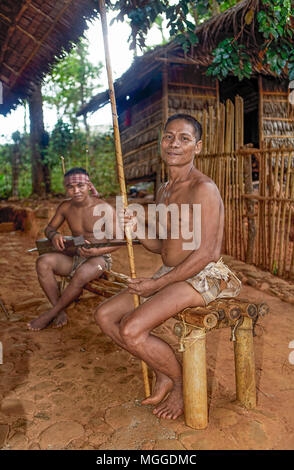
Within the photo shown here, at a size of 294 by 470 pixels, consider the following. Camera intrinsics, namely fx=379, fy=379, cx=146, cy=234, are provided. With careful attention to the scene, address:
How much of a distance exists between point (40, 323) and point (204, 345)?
1.88 meters

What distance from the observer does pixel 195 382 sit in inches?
78.8

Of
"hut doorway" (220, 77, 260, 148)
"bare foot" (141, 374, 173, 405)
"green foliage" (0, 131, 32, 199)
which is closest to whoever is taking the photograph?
"bare foot" (141, 374, 173, 405)

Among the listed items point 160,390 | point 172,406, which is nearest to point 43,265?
point 160,390

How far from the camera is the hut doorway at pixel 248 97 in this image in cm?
1038

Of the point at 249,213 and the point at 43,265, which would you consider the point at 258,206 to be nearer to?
the point at 249,213

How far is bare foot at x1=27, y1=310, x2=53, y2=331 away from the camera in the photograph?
3408mm

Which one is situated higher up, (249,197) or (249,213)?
(249,197)

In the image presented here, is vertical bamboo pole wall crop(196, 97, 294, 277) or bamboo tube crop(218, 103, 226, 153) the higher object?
bamboo tube crop(218, 103, 226, 153)

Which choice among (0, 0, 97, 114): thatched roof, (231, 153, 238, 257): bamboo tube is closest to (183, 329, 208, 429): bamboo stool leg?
(0, 0, 97, 114): thatched roof

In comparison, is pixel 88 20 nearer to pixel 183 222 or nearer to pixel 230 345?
pixel 183 222

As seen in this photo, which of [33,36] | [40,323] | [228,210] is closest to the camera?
[33,36]

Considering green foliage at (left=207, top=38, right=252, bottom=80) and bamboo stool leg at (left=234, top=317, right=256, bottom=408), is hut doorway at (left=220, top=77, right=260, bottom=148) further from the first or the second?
bamboo stool leg at (left=234, top=317, right=256, bottom=408)

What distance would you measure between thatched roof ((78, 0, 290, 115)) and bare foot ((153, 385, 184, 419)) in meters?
5.78

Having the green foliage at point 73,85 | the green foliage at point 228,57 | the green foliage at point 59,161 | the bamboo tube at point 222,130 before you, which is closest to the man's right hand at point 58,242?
the green foliage at point 228,57
